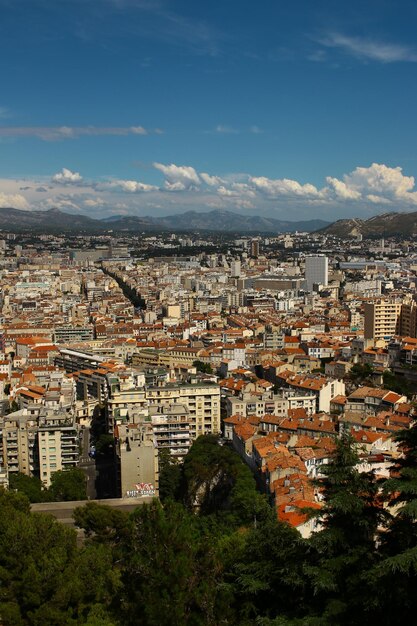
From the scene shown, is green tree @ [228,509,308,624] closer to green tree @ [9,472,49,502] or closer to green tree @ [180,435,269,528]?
green tree @ [180,435,269,528]

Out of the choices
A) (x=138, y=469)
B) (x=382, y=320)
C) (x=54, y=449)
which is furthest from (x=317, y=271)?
(x=138, y=469)

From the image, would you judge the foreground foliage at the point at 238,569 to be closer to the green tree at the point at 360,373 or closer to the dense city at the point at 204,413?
the dense city at the point at 204,413

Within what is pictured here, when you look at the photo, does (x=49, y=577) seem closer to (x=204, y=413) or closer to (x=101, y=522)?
(x=101, y=522)

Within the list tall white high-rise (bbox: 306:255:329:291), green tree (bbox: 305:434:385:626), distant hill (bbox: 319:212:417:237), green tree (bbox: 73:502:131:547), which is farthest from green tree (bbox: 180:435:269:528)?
distant hill (bbox: 319:212:417:237)

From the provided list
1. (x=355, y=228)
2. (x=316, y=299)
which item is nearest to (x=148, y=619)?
(x=316, y=299)

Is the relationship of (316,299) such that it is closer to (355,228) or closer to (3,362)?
(3,362)
